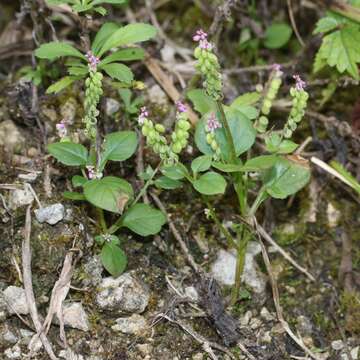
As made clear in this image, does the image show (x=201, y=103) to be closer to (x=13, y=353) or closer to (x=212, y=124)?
(x=212, y=124)

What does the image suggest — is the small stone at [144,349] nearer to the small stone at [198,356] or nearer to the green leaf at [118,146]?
the small stone at [198,356]

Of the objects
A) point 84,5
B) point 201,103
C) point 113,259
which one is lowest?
point 113,259

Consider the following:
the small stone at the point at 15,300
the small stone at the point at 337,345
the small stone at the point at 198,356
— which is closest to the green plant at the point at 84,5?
the small stone at the point at 15,300

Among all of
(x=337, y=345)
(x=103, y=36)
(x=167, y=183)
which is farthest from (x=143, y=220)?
(x=337, y=345)

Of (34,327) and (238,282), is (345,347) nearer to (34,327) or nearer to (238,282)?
(238,282)

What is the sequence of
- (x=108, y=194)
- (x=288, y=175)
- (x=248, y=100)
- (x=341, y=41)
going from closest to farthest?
(x=108, y=194) < (x=288, y=175) < (x=248, y=100) < (x=341, y=41)

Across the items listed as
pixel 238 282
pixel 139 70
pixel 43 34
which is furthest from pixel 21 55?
pixel 238 282

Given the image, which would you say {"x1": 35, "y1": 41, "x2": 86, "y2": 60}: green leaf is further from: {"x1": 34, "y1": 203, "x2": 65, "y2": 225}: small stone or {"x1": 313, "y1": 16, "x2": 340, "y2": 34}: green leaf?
{"x1": 313, "y1": 16, "x2": 340, "y2": 34}: green leaf
